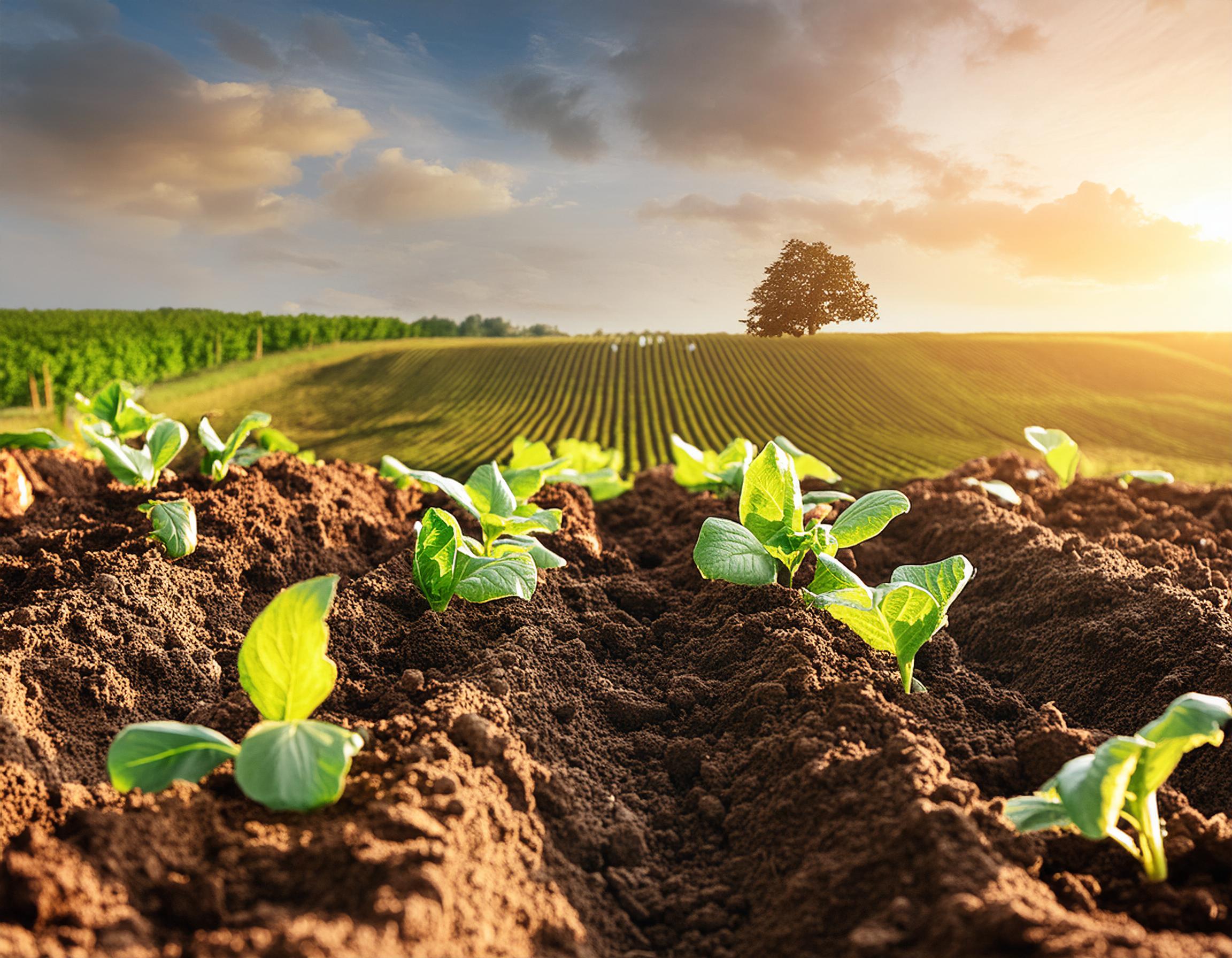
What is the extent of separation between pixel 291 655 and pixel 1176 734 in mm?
1598

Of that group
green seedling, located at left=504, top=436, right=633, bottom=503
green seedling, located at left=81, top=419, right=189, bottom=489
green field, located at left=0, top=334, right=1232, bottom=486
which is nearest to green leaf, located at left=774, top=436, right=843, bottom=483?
green seedling, located at left=504, top=436, right=633, bottom=503

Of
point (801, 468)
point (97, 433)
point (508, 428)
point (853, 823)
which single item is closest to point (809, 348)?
point (508, 428)

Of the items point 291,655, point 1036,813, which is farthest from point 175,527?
point 1036,813

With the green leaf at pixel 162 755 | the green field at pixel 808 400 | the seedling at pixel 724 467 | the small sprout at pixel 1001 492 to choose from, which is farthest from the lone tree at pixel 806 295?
the green field at pixel 808 400

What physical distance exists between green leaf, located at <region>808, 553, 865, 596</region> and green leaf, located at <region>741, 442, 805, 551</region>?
17 cm

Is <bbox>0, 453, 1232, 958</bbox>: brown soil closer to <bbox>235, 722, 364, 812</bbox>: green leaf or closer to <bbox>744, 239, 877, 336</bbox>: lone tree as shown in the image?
<bbox>235, 722, 364, 812</bbox>: green leaf

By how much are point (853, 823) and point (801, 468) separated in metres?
2.76

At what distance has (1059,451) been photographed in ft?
14.7

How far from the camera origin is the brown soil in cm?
117

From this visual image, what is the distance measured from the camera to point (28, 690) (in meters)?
1.96

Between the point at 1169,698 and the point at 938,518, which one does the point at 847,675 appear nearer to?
the point at 1169,698

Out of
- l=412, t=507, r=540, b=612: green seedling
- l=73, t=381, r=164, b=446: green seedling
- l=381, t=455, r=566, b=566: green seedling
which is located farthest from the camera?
l=73, t=381, r=164, b=446: green seedling

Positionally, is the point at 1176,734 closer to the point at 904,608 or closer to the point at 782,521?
the point at 904,608

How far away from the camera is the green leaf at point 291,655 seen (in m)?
1.48
